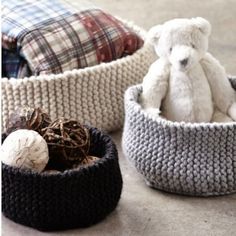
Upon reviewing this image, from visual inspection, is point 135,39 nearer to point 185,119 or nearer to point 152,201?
point 185,119

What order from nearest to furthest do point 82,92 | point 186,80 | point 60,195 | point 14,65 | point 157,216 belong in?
point 60,195 → point 157,216 → point 186,80 → point 82,92 → point 14,65

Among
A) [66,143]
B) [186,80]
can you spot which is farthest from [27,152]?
[186,80]

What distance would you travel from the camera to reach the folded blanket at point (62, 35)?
1.51 m

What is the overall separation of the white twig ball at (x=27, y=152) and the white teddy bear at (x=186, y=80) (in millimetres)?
268

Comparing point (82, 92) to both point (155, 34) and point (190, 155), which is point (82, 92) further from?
point (190, 155)

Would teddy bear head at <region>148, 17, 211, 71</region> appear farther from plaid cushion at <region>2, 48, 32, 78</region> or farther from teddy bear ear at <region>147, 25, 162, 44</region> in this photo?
plaid cushion at <region>2, 48, 32, 78</region>

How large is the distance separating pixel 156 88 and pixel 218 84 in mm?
145

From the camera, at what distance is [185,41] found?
130cm

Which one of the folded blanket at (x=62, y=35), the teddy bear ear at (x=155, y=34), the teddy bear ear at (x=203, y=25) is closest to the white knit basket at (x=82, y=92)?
the folded blanket at (x=62, y=35)

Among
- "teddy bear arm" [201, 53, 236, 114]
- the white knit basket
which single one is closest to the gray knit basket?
"teddy bear arm" [201, 53, 236, 114]

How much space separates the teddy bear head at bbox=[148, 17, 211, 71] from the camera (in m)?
1.29

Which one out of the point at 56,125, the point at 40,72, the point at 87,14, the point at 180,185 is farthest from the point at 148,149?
the point at 87,14

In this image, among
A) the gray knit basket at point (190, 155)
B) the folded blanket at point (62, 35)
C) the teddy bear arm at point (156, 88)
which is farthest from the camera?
the folded blanket at point (62, 35)

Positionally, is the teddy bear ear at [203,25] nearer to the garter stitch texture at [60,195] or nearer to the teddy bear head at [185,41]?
the teddy bear head at [185,41]
